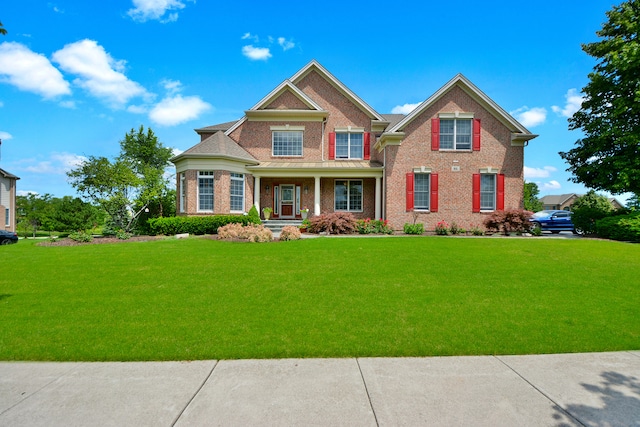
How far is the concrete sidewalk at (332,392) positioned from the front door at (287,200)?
18626mm

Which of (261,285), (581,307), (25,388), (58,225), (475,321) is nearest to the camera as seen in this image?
(25,388)

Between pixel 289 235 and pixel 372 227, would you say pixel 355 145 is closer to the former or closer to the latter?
pixel 372 227

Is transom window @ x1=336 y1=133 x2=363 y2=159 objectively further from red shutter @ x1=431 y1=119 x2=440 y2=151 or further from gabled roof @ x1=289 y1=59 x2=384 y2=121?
red shutter @ x1=431 y1=119 x2=440 y2=151

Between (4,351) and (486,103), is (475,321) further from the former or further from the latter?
(486,103)

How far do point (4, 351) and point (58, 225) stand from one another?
2724 cm

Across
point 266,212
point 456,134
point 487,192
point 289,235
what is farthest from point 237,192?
point 487,192

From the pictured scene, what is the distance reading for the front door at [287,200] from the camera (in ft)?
74.1

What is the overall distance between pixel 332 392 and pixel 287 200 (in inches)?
772

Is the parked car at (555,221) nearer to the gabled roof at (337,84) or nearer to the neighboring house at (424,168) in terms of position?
the neighboring house at (424,168)

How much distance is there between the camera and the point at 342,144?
22766 mm

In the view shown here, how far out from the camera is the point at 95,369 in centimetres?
390

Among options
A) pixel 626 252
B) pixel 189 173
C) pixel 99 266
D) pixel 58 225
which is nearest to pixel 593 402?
pixel 99 266

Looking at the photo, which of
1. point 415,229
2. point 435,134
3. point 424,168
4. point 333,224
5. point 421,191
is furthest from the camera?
point 421,191

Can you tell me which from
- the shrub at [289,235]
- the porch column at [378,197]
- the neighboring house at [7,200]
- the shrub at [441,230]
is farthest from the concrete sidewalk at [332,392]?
the neighboring house at [7,200]
